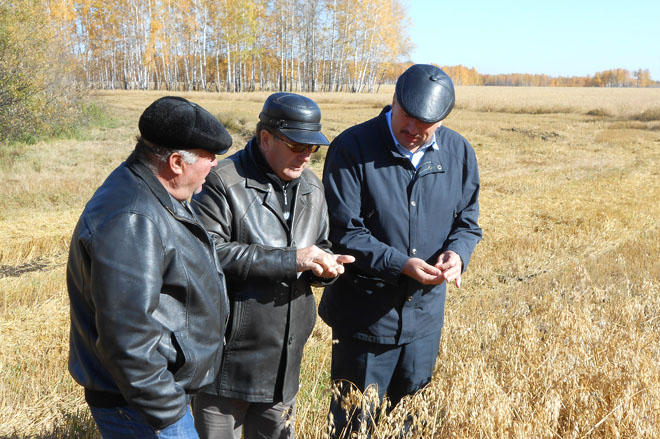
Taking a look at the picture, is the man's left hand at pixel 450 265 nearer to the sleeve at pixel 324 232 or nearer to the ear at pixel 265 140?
the sleeve at pixel 324 232

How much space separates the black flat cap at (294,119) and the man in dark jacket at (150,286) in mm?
486

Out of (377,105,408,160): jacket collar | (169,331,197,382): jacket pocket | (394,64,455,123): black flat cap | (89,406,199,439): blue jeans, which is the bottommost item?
(89,406,199,439): blue jeans

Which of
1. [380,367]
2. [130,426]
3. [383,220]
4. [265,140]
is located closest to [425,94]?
[383,220]

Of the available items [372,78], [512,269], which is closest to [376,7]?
[372,78]

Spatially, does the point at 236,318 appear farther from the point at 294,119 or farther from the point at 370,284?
the point at 294,119

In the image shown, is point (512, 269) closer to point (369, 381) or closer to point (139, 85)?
point (369, 381)

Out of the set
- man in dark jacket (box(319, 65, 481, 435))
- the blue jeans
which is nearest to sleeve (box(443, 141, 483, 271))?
man in dark jacket (box(319, 65, 481, 435))

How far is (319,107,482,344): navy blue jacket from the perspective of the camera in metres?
2.94

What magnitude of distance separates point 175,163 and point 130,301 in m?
0.51

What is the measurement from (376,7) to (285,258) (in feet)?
189

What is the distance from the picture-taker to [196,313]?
1.99 meters

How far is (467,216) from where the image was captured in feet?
10.3

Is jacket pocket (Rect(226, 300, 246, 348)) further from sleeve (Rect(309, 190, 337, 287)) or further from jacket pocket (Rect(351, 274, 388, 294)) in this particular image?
jacket pocket (Rect(351, 274, 388, 294))

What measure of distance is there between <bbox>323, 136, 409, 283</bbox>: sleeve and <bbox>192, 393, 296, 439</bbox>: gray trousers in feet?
2.58
